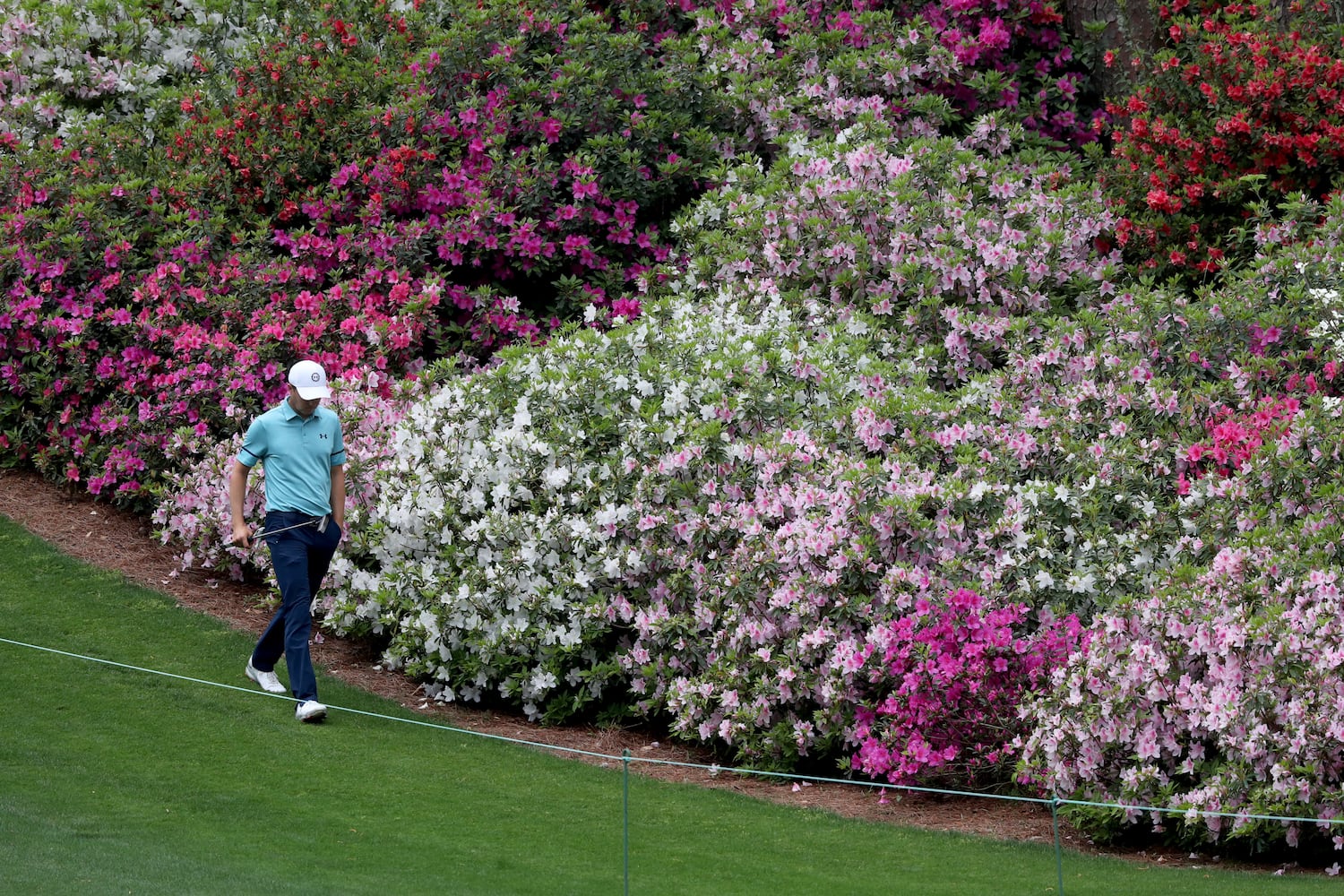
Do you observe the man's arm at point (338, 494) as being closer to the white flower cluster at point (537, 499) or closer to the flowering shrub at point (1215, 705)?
the white flower cluster at point (537, 499)

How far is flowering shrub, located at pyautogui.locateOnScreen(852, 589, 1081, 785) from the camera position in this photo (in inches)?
254

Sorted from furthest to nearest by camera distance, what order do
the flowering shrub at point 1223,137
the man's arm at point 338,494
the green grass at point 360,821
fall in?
the flowering shrub at point 1223,137, the man's arm at point 338,494, the green grass at point 360,821

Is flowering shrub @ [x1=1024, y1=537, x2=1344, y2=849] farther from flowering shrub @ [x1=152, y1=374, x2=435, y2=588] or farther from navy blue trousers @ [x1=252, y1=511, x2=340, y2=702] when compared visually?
flowering shrub @ [x1=152, y1=374, x2=435, y2=588]

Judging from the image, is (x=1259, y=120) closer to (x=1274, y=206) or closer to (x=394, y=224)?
(x=1274, y=206)

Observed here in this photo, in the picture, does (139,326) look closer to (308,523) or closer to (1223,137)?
(308,523)

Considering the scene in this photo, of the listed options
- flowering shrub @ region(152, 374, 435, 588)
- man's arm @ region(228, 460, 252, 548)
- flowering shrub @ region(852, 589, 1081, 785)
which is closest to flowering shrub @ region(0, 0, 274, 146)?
flowering shrub @ region(152, 374, 435, 588)

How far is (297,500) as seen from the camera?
6820 millimetres

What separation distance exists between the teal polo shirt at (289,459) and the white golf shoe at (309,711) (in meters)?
0.85

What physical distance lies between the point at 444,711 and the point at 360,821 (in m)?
1.88

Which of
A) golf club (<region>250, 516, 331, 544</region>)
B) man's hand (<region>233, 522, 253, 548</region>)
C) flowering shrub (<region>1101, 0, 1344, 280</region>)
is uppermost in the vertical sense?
flowering shrub (<region>1101, 0, 1344, 280</region>)

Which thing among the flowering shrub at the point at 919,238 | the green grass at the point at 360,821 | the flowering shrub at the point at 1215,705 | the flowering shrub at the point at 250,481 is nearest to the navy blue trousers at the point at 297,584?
the green grass at the point at 360,821

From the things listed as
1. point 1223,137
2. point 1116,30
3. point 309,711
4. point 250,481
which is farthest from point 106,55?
point 1223,137

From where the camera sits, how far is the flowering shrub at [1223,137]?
8.88m

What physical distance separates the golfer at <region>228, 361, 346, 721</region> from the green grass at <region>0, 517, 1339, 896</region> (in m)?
0.35
